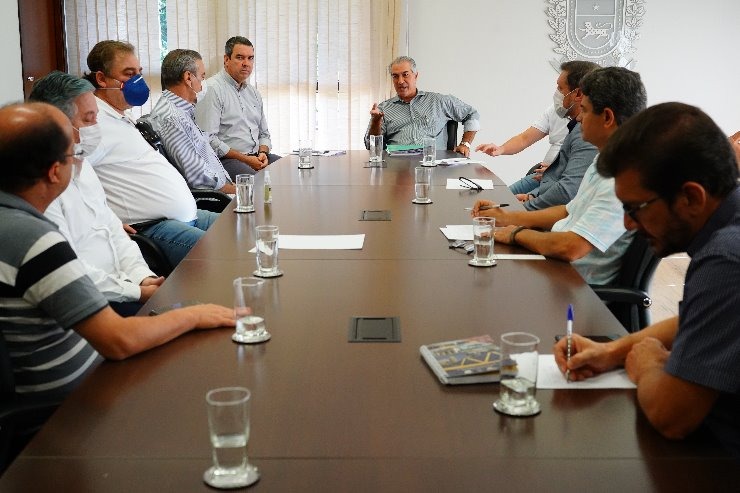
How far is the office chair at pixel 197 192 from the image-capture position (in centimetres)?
454

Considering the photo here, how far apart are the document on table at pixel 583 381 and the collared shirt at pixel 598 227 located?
1.05 meters

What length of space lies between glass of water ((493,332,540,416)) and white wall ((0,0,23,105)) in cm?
539

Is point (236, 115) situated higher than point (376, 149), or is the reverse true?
point (236, 115)

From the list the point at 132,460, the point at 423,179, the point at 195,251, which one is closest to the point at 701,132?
the point at 132,460

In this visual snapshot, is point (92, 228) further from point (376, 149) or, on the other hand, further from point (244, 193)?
point (376, 149)

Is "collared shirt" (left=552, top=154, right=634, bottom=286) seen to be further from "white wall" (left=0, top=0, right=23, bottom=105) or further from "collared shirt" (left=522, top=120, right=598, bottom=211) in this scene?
"white wall" (left=0, top=0, right=23, bottom=105)

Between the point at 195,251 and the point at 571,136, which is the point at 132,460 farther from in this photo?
the point at 571,136

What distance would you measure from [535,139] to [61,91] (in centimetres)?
370

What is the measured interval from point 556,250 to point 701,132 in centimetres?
114

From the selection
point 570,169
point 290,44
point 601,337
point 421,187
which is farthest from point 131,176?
point 290,44

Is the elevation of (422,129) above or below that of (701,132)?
below

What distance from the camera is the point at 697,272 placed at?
1.41 metres

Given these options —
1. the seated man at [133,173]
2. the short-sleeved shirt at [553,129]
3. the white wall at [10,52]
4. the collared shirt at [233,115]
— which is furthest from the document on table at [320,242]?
the white wall at [10,52]

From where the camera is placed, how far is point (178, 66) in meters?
4.84
